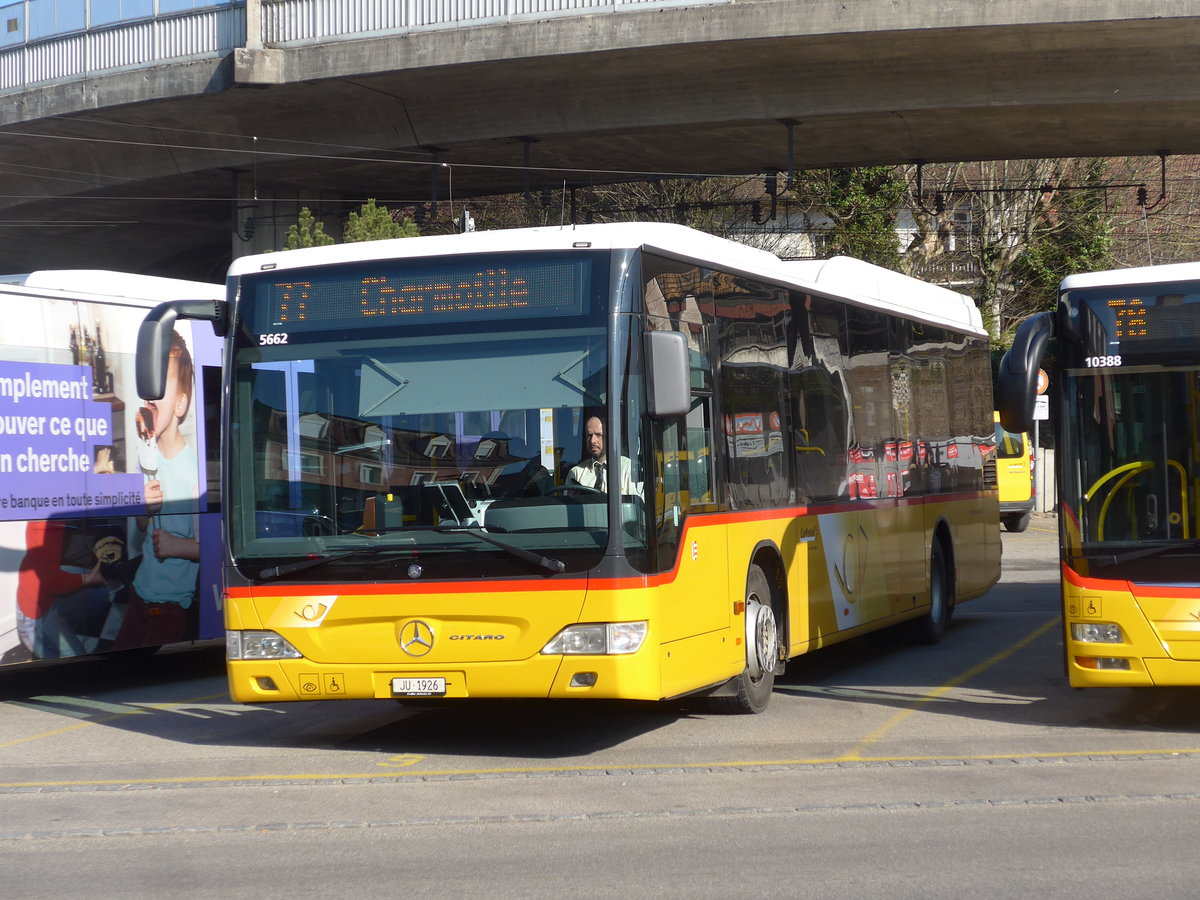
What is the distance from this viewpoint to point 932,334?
49.2 ft

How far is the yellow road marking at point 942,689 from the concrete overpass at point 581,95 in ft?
32.3

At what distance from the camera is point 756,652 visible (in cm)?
1028

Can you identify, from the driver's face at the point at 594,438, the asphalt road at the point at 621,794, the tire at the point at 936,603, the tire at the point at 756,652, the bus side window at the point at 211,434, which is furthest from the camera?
the tire at the point at 936,603

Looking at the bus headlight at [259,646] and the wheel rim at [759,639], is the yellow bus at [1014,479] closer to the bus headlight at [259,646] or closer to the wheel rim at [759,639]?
the wheel rim at [759,639]

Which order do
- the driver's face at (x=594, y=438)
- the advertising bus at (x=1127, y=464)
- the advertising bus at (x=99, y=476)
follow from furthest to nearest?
the advertising bus at (x=99, y=476), the advertising bus at (x=1127, y=464), the driver's face at (x=594, y=438)

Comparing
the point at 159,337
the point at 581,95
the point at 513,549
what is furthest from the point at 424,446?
the point at 581,95

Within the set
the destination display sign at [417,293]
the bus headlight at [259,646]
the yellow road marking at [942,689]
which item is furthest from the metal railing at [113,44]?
the bus headlight at [259,646]

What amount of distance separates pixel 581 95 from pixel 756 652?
650 inches

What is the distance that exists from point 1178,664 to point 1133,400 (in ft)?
5.08

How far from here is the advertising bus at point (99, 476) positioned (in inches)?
457

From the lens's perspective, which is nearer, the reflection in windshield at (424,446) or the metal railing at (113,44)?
the reflection in windshield at (424,446)

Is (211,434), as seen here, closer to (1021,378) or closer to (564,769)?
(564,769)

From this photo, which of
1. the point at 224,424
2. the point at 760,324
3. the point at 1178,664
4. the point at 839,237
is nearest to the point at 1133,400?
the point at 1178,664

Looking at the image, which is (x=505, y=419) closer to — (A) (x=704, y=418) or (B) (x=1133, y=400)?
(A) (x=704, y=418)
